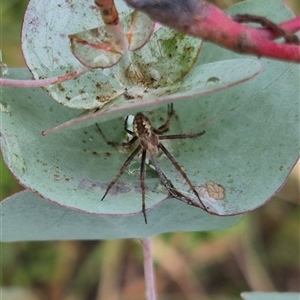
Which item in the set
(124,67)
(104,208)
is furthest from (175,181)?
(124,67)

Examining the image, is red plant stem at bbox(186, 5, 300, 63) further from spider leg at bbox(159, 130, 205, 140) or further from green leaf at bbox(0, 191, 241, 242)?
green leaf at bbox(0, 191, 241, 242)

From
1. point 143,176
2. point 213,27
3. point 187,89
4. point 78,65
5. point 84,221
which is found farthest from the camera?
point 84,221

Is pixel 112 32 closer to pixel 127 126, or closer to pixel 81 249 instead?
pixel 127 126

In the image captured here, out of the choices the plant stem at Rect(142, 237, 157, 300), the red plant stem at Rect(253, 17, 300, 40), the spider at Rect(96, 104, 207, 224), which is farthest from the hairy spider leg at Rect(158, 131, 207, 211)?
the red plant stem at Rect(253, 17, 300, 40)

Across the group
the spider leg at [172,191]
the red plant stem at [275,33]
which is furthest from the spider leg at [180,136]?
the red plant stem at [275,33]

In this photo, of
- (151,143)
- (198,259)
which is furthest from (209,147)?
(198,259)

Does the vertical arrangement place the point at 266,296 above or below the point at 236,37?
below

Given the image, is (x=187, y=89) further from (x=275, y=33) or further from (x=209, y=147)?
(x=209, y=147)

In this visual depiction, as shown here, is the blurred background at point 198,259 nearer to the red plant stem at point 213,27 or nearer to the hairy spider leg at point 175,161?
the hairy spider leg at point 175,161
